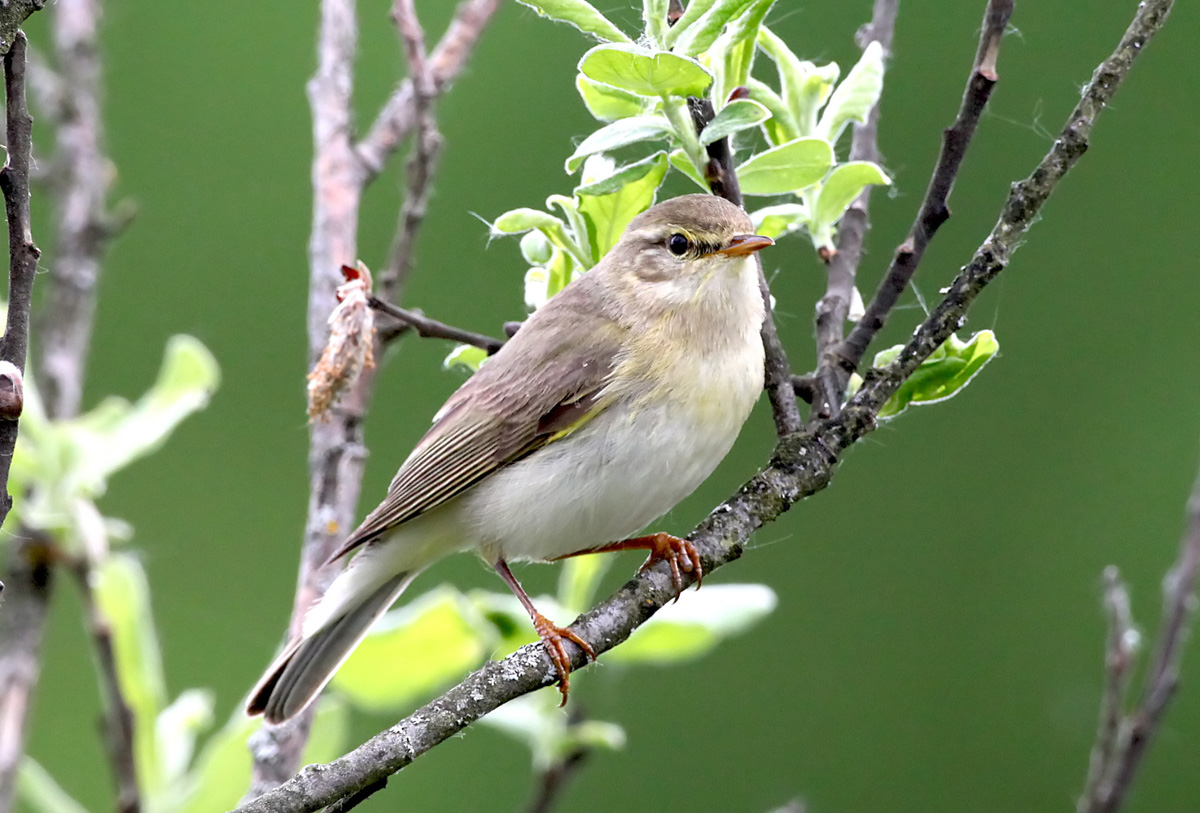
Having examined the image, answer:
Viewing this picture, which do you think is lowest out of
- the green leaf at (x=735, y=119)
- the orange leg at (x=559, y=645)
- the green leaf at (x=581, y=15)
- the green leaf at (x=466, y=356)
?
the orange leg at (x=559, y=645)

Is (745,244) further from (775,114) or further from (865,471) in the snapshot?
(865,471)

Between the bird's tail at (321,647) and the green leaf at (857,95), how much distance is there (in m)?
1.14

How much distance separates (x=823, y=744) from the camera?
5.32 meters

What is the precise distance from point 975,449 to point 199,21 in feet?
13.6

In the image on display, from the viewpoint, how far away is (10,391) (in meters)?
1.06

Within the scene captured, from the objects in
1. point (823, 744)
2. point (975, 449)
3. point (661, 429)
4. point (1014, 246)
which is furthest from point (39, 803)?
point (975, 449)

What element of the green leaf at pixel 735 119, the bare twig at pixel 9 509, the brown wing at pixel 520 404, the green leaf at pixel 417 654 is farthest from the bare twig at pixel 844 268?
the bare twig at pixel 9 509

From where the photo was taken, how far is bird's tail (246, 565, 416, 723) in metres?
2.24

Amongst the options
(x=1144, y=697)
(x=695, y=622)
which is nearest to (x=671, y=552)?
(x=695, y=622)

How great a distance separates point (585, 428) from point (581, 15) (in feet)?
2.91

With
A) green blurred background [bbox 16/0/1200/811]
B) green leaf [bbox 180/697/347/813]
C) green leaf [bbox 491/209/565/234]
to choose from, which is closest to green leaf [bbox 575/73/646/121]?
green leaf [bbox 491/209/565/234]

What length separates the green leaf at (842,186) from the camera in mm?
1799

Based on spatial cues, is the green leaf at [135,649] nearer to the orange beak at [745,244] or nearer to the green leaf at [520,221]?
the green leaf at [520,221]

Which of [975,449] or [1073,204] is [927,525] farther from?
[1073,204]
